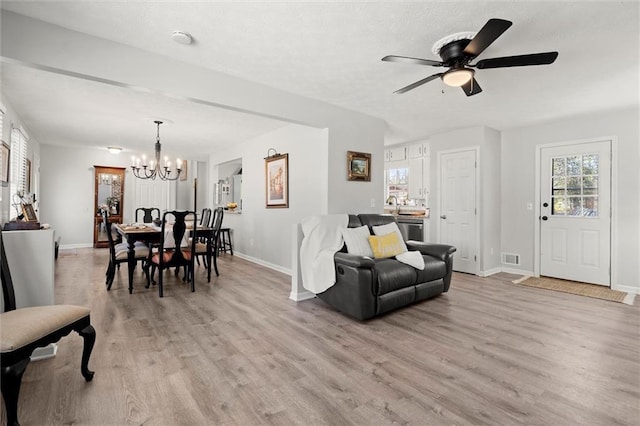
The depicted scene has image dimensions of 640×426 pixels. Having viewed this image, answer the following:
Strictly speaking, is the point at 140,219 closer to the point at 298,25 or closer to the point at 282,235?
the point at 282,235

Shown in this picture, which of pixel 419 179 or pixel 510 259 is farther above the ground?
pixel 419 179

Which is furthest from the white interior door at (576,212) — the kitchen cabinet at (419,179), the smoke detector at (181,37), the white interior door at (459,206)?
the smoke detector at (181,37)

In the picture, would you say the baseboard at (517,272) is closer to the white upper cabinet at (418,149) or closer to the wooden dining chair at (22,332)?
the white upper cabinet at (418,149)

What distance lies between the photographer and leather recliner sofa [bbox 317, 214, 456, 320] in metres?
2.93

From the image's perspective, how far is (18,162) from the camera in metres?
4.55

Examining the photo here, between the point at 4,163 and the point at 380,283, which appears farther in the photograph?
the point at 4,163

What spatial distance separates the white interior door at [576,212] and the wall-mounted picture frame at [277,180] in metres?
4.05

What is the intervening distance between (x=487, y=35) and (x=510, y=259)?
4.36 m

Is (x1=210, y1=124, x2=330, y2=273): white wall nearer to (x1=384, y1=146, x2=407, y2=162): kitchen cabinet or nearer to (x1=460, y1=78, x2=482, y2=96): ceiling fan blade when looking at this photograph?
(x1=460, y1=78, x2=482, y2=96): ceiling fan blade

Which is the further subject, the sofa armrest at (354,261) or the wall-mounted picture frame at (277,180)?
the wall-mounted picture frame at (277,180)

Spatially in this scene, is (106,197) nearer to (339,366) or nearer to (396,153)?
(396,153)

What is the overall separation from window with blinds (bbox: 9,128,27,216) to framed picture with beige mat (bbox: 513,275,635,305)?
7.11 meters

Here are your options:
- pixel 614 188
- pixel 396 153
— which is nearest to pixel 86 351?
pixel 614 188

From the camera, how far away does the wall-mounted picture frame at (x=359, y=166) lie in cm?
433
